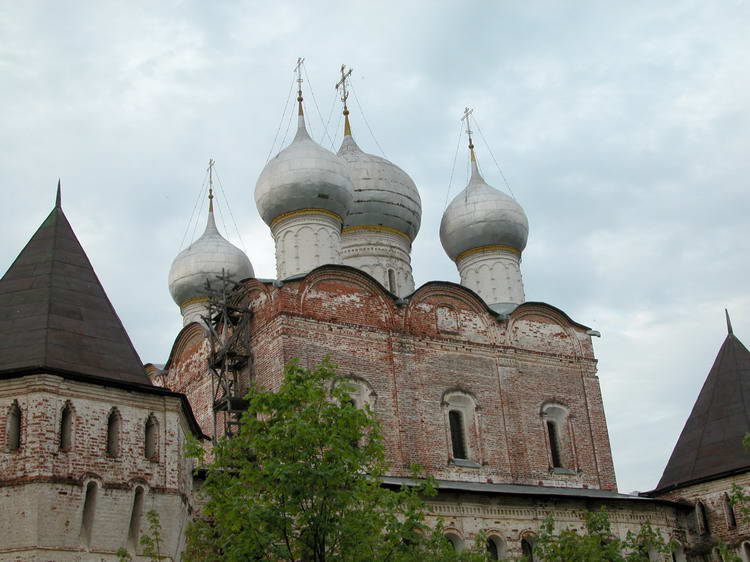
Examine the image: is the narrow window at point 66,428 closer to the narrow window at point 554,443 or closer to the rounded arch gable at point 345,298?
the rounded arch gable at point 345,298

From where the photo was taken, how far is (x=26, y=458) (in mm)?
11398

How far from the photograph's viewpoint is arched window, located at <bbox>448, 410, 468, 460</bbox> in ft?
58.5

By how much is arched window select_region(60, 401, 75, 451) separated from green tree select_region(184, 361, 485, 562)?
1876 millimetres

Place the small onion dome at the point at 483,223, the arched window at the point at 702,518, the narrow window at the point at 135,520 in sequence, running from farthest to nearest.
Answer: the small onion dome at the point at 483,223, the arched window at the point at 702,518, the narrow window at the point at 135,520

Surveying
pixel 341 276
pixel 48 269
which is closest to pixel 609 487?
pixel 341 276

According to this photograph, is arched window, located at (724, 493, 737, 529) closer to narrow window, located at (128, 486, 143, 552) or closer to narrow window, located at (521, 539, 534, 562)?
narrow window, located at (521, 539, 534, 562)

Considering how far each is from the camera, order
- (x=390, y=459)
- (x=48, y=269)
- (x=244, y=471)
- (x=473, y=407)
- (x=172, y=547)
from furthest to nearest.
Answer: (x=473, y=407) < (x=390, y=459) < (x=48, y=269) < (x=172, y=547) < (x=244, y=471)

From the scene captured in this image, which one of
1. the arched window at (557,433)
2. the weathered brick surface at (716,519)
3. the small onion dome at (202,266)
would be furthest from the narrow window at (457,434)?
the small onion dome at (202,266)

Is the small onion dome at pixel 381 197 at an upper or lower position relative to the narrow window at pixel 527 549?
upper

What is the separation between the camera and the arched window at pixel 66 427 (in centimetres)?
1171

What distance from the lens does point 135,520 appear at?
39.3 feet

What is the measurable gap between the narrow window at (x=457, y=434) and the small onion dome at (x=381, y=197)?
448 centimetres

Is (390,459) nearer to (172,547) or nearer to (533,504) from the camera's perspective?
(533,504)

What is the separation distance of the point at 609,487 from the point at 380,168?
740cm
